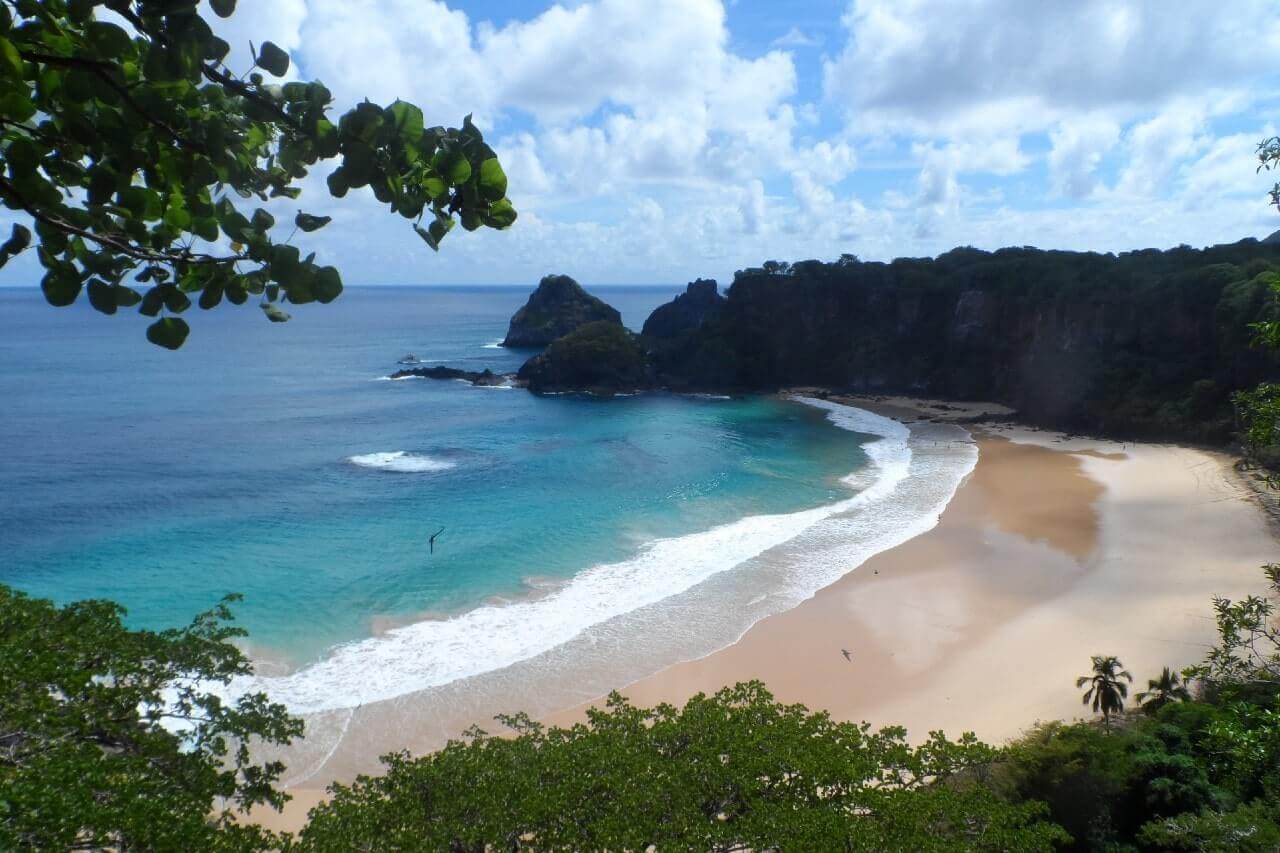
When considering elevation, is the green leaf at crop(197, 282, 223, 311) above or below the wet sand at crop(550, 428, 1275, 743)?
above

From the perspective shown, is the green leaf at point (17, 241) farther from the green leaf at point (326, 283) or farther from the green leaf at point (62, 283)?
the green leaf at point (326, 283)

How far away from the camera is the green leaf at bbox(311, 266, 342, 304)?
6.56ft

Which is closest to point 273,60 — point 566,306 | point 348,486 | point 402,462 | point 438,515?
point 438,515

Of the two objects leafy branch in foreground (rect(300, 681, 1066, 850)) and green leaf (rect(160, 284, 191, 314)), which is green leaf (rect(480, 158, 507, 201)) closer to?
green leaf (rect(160, 284, 191, 314))

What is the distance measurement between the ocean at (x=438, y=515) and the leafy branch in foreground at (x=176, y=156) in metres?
16.1

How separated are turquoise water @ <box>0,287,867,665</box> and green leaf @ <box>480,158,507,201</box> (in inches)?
749

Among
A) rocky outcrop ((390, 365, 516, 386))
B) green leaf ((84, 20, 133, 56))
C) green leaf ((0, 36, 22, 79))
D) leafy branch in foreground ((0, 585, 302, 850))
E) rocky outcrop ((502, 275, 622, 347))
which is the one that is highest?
green leaf ((84, 20, 133, 56))

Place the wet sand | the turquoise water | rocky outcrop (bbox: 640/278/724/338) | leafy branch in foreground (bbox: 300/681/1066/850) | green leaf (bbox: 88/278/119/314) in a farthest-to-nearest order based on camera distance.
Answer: rocky outcrop (bbox: 640/278/724/338), the turquoise water, the wet sand, leafy branch in foreground (bbox: 300/681/1066/850), green leaf (bbox: 88/278/119/314)

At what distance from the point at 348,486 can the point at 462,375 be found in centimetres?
3498

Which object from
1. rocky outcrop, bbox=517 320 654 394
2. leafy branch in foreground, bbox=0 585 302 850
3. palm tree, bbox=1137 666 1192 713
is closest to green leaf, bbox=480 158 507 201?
leafy branch in foreground, bbox=0 585 302 850

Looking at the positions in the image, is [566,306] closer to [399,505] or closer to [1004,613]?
[399,505]

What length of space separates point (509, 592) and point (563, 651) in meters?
4.09

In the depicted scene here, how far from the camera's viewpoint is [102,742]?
664 centimetres

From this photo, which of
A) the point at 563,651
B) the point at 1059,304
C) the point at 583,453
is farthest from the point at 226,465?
the point at 1059,304
